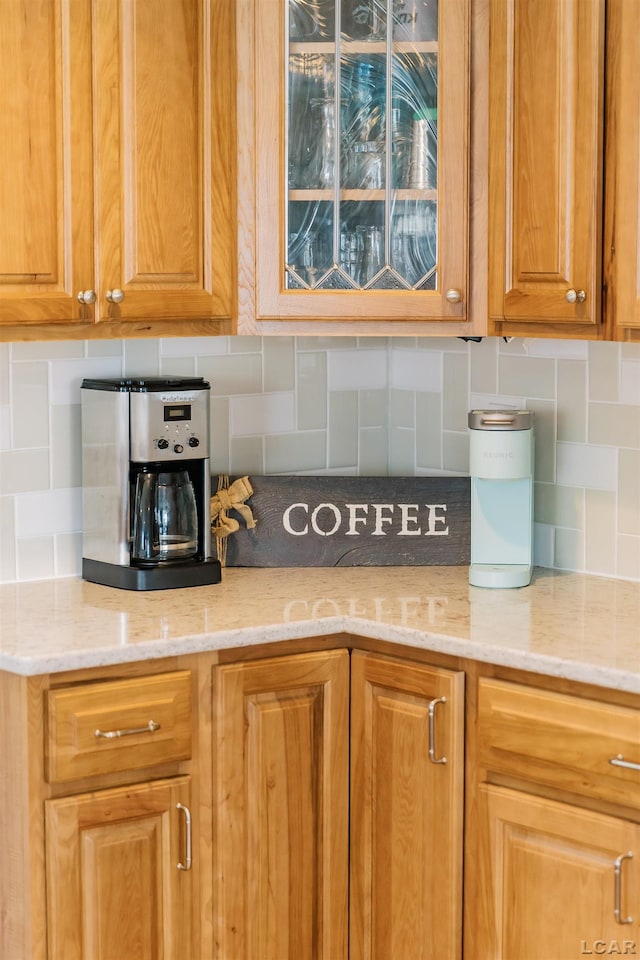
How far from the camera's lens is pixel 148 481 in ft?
8.78

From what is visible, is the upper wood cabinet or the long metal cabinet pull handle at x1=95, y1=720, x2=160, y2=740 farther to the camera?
the upper wood cabinet

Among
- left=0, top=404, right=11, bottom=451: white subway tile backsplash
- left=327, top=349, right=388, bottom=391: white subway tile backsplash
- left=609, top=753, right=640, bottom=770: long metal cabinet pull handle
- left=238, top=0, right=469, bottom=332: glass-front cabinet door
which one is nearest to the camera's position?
left=609, top=753, right=640, bottom=770: long metal cabinet pull handle

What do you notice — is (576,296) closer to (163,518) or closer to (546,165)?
(546,165)

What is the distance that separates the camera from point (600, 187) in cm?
242

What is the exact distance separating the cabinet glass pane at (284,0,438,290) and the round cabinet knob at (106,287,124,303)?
1.11ft

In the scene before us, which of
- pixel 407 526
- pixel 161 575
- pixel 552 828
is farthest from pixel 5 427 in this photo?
pixel 552 828

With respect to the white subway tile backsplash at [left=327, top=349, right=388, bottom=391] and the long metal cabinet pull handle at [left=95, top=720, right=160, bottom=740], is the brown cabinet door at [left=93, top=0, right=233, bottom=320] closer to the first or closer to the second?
the white subway tile backsplash at [left=327, top=349, right=388, bottom=391]

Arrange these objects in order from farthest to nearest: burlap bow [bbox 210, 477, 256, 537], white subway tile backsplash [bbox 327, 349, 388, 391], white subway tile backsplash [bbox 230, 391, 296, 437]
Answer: white subway tile backsplash [bbox 327, 349, 388, 391]
white subway tile backsplash [bbox 230, 391, 296, 437]
burlap bow [bbox 210, 477, 256, 537]

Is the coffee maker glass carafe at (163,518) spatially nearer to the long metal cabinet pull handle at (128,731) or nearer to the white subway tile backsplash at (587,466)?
the long metal cabinet pull handle at (128,731)

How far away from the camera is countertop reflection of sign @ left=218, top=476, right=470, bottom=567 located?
9.54 feet

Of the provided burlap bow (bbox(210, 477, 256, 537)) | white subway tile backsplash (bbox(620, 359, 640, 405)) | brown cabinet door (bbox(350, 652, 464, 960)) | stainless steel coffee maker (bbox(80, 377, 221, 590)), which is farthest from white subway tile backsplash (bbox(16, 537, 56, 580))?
white subway tile backsplash (bbox(620, 359, 640, 405))

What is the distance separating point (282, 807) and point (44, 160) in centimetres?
125

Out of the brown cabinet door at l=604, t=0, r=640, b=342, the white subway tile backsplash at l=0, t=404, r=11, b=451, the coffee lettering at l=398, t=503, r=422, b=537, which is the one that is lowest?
the coffee lettering at l=398, t=503, r=422, b=537

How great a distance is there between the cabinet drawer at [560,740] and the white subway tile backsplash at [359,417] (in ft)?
2.07
